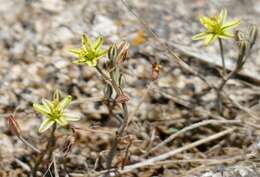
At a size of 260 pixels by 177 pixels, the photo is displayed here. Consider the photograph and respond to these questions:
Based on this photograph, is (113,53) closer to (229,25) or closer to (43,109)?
(43,109)

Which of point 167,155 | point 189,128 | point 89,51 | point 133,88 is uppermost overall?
point 89,51

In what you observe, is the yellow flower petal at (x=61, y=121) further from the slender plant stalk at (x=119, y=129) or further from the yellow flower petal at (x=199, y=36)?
the yellow flower petal at (x=199, y=36)

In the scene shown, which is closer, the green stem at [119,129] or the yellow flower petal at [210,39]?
the green stem at [119,129]

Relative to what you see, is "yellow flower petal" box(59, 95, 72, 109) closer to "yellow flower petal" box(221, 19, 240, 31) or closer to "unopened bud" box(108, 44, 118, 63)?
"unopened bud" box(108, 44, 118, 63)

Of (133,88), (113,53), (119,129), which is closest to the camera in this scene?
(113,53)

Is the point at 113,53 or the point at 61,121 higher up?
the point at 113,53

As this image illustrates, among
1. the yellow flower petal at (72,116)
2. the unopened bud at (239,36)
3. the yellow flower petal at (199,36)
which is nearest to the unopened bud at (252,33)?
the unopened bud at (239,36)

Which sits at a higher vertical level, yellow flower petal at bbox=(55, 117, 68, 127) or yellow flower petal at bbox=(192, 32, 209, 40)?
yellow flower petal at bbox=(192, 32, 209, 40)

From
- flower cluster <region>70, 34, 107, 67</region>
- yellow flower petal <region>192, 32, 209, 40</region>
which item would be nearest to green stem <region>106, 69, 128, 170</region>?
flower cluster <region>70, 34, 107, 67</region>

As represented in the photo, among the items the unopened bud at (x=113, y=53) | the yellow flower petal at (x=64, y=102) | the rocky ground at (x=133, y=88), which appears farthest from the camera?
the rocky ground at (x=133, y=88)

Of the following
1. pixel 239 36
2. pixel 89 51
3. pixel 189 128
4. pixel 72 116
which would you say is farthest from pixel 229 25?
pixel 72 116
